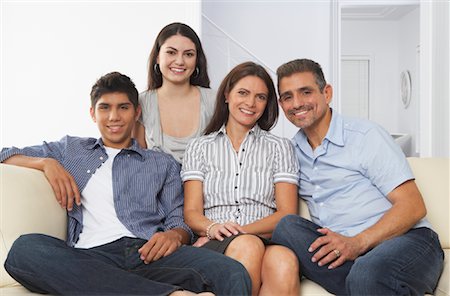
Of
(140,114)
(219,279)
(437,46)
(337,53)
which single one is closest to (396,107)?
(337,53)

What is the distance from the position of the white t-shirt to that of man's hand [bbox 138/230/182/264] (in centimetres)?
15

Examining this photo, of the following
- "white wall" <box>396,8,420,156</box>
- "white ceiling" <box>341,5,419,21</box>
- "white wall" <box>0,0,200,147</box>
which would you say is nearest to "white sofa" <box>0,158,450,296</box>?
"white wall" <box>0,0,200,147</box>

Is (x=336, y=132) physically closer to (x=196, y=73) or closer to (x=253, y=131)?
(x=253, y=131)

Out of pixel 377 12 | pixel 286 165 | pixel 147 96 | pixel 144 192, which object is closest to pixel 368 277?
pixel 286 165

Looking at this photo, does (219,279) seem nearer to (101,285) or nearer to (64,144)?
(101,285)

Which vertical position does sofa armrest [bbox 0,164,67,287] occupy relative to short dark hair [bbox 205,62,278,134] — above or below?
below

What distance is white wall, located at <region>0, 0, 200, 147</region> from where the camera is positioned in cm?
429

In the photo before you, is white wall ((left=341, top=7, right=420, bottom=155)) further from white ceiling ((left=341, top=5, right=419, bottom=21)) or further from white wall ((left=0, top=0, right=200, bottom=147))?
white wall ((left=0, top=0, right=200, bottom=147))

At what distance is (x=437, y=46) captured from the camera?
16.1 feet

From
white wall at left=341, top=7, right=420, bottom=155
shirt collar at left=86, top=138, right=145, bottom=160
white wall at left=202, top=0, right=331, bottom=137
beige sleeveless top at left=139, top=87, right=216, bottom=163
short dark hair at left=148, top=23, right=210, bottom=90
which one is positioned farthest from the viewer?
white wall at left=341, top=7, right=420, bottom=155

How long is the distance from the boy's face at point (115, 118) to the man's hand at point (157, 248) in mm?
497

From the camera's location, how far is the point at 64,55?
171 inches

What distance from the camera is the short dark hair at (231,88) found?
249 cm

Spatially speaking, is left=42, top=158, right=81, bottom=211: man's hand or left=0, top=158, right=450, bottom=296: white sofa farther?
left=42, top=158, right=81, bottom=211: man's hand
